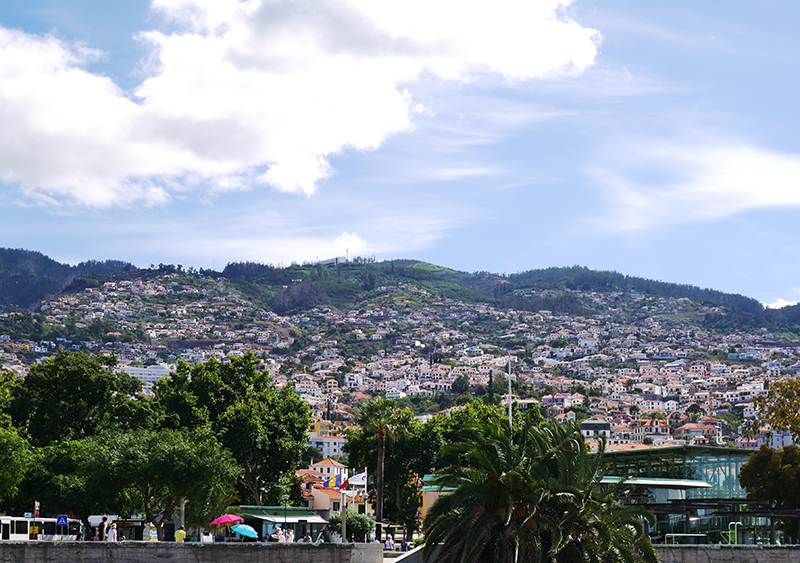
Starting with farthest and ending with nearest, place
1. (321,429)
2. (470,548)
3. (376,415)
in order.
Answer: (321,429) < (376,415) < (470,548)

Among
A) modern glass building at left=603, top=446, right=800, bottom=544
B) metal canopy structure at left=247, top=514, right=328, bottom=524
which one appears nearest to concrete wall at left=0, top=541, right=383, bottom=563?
modern glass building at left=603, top=446, right=800, bottom=544

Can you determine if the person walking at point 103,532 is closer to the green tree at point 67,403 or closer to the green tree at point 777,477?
the green tree at point 67,403

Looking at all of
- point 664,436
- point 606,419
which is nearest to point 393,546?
point 664,436

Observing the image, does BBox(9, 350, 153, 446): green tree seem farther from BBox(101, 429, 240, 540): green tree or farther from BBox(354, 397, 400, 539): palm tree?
BBox(354, 397, 400, 539): palm tree

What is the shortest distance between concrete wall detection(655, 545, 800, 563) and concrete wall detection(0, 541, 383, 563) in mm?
9708

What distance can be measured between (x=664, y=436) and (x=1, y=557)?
15892 centimetres

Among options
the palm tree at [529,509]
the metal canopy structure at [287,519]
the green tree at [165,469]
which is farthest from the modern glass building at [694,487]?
the green tree at [165,469]

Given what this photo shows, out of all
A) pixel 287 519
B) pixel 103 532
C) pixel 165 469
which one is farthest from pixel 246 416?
pixel 103 532

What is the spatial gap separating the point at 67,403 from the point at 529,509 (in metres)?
34.0

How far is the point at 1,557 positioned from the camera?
23.8 metres

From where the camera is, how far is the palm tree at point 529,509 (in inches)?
853

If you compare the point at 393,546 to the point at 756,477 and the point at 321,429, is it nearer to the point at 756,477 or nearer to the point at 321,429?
the point at 756,477

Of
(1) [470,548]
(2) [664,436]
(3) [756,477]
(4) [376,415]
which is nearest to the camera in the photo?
(1) [470,548]

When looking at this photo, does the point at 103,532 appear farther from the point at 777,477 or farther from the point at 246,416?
the point at 777,477
